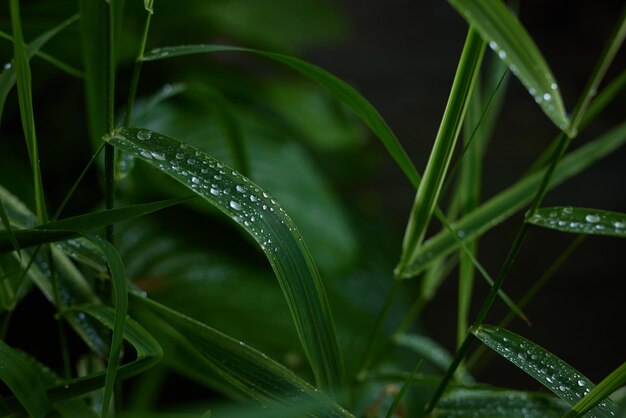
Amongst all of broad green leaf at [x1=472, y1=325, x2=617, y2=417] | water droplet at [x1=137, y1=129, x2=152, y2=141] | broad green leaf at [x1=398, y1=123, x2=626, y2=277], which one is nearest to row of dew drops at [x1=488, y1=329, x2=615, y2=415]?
broad green leaf at [x1=472, y1=325, x2=617, y2=417]

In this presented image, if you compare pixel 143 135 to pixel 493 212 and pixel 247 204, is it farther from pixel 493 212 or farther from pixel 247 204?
pixel 493 212

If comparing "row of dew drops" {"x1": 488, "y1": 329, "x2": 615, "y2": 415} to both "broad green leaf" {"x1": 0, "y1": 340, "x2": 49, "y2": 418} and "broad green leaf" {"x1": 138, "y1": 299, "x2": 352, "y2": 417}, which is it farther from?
"broad green leaf" {"x1": 0, "y1": 340, "x2": 49, "y2": 418}

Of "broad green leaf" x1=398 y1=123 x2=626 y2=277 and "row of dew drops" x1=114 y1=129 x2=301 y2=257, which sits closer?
"row of dew drops" x1=114 y1=129 x2=301 y2=257

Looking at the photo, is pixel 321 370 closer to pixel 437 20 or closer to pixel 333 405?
pixel 333 405

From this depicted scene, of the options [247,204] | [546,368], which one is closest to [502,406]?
[546,368]

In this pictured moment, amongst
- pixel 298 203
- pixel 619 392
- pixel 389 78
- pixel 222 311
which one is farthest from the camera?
pixel 389 78

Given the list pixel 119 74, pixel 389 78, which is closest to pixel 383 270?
pixel 119 74
